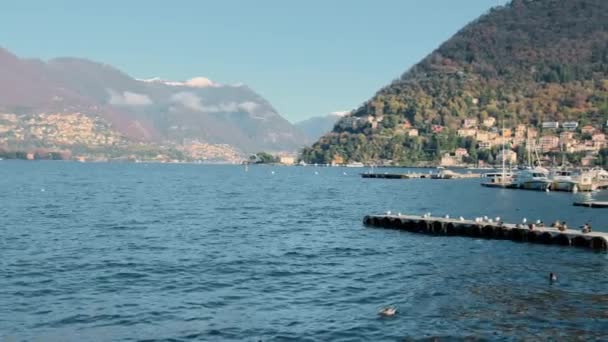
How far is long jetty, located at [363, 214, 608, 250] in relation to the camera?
2591 inches

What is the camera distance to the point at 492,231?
72.8 metres

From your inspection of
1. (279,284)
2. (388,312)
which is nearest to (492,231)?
(279,284)

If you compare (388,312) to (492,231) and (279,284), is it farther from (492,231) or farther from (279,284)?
(492,231)

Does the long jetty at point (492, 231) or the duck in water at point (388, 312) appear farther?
the long jetty at point (492, 231)

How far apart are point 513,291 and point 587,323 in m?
8.33

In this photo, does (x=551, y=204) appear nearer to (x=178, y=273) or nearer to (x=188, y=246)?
(x=188, y=246)

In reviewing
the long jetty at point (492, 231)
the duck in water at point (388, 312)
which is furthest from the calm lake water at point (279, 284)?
the long jetty at point (492, 231)

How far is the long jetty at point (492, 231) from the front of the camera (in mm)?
65812

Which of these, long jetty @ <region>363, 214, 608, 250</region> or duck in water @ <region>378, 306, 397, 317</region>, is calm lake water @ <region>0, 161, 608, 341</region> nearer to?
duck in water @ <region>378, 306, 397, 317</region>

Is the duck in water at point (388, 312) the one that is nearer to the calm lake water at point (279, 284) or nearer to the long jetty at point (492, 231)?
the calm lake water at point (279, 284)

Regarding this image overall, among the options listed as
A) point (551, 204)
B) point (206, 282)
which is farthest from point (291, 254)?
point (551, 204)

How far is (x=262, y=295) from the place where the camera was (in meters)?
43.2

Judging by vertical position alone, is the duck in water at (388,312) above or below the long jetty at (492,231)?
below

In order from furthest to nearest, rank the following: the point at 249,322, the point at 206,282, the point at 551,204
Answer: the point at 551,204, the point at 206,282, the point at 249,322
